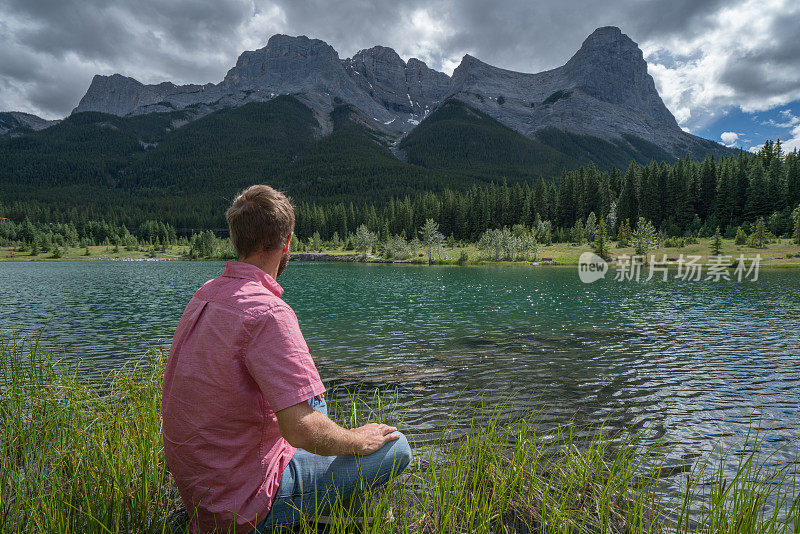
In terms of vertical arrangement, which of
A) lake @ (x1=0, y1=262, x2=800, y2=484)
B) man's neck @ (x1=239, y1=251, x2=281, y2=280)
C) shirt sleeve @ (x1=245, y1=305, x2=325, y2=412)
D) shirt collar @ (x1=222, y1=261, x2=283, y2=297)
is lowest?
lake @ (x1=0, y1=262, x2=800, y2=484)

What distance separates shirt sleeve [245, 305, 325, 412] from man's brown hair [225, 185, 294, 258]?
695 mm

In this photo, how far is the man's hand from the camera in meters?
3.22

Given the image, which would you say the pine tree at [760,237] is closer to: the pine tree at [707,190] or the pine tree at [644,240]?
the pine tree at [644,240]

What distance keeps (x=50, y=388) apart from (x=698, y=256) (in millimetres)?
99862

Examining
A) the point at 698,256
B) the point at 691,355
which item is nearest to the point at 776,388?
the point at 691,355

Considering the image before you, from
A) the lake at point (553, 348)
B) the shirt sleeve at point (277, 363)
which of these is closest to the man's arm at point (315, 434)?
the shirt sleeve at point (277, 363)

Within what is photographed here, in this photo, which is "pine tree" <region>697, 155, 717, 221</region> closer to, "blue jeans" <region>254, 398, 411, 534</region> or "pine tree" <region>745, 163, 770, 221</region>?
"pine tree" <region>745, 163, 770, 221</region>

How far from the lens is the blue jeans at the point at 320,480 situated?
3.21 meters

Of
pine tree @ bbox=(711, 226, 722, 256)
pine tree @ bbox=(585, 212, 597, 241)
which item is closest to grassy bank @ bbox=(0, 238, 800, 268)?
pine tree @ bbox=(711, 226, 722, 256)

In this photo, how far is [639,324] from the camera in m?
23.6

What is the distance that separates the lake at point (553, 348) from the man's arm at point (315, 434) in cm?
616

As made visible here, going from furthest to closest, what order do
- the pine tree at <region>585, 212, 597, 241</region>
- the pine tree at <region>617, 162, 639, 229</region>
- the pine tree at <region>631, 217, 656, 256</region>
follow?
the pine tree at <region>617, 162, 639, 229</region> → the pine tree at <region>585, 212, 597, 241</region> → the pine tree at <region>631, 217, 656, 256</region>

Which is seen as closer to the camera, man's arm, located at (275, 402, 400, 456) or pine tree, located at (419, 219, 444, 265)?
man's arm, located at (275, 402, 400, 456)

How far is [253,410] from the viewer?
9.50ft
